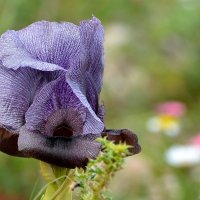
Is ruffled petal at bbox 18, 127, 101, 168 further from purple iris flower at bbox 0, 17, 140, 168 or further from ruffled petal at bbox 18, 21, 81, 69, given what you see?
ruffled petal at bbox 18, 21, 81, 69

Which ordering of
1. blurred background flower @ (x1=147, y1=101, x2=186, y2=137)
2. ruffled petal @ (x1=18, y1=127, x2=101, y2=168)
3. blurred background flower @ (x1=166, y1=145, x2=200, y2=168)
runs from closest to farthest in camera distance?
1. ruffled petal @ (x1=18, y1=127, x2=101, y2=168)
2. blurred background flower @ (x1=166, y1=145, x2=200, y2=168)
3. blurred background flower @ (x1=147, y1=101, x2=186, y2=137)

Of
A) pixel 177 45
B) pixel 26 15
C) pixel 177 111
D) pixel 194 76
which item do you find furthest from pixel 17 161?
pixel 177 45

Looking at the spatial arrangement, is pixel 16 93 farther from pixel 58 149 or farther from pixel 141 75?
pixel 141 75

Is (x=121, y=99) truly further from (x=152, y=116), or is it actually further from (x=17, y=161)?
(x=17, y=161)

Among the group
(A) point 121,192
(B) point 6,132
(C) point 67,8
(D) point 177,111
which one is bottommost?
(B) point 6,132

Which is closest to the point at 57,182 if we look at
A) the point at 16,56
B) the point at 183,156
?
the point at 16,56

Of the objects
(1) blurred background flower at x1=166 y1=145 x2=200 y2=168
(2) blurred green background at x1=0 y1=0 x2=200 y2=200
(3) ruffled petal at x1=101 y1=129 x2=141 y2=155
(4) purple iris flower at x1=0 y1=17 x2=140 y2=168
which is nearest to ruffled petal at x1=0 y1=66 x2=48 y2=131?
(4) purple iris flower at x1=0 y1=17 x2=140 y2=168
